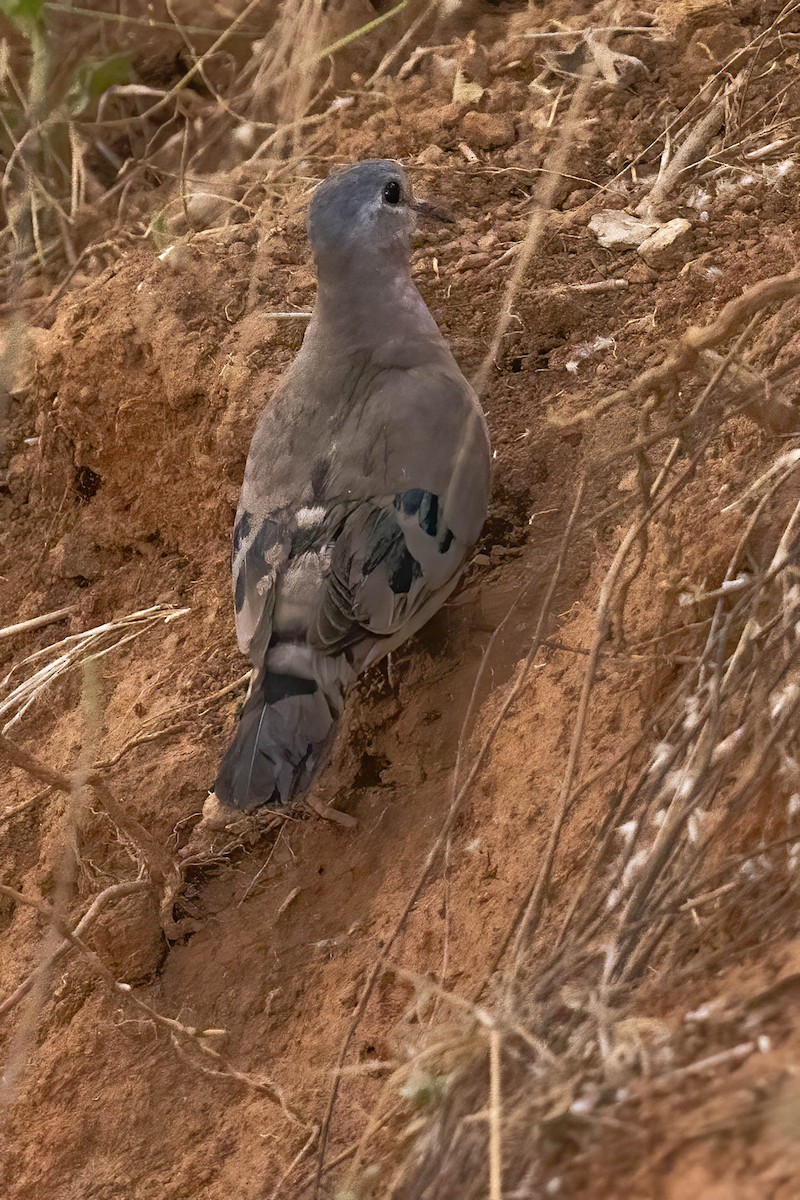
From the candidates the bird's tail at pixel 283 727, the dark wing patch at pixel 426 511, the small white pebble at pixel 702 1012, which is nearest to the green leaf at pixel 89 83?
the dark wing patch at pixel 426 511

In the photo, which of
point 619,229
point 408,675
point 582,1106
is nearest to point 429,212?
point 619,229

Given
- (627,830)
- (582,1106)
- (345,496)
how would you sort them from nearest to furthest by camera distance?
(582,1106)
(627,830)
(345,496)

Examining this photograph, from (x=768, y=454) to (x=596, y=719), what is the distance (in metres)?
0.76

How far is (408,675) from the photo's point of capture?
3.23 m

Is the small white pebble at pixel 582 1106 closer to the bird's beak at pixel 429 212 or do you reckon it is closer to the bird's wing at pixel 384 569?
the bird's wing at pixel 384 569

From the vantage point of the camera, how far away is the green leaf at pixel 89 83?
5191 mm

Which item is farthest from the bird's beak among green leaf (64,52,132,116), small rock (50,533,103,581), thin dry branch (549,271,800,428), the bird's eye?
green leaf (64,52,132,116)

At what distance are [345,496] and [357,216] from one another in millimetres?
911

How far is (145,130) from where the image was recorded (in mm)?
5570

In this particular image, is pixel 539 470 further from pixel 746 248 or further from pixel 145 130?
pixel 145 130

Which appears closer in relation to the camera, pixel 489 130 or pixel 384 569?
pixel 384 569

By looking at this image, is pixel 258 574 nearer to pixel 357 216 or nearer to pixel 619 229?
pixel 357 216

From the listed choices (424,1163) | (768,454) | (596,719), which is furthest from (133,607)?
(424,1163)

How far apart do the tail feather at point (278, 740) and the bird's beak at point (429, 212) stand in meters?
1.53
